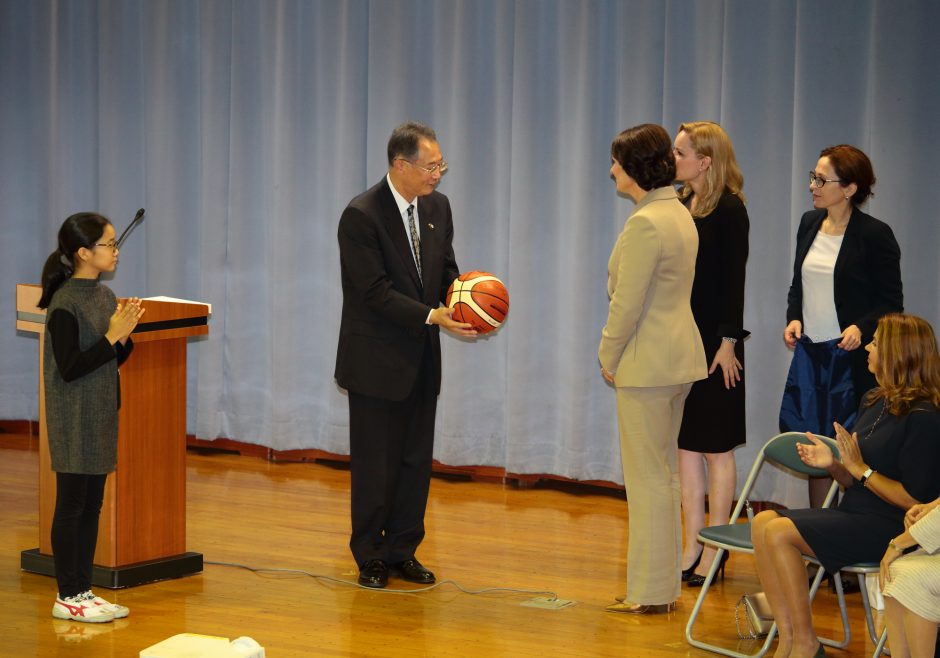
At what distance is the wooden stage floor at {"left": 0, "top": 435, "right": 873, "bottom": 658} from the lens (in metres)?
3.97

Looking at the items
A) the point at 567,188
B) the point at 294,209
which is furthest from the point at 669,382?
the point at 294,209

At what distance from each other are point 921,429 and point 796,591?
640mm

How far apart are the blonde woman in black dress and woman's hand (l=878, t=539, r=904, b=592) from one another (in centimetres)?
126

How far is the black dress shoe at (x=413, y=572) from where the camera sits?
4.66 meters

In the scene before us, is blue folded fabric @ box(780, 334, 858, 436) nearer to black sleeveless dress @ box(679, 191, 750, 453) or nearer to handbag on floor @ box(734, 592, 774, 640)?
Answer: black sleeveless dress @ box(679, 191, 750, 453)

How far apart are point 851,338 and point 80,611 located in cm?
303

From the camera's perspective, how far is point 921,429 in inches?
138

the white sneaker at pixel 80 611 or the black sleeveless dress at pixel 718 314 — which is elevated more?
the black sleeveless dress at pixel 718 314

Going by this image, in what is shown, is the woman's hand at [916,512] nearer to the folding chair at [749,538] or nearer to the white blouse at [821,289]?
the folding chair at [749,538]

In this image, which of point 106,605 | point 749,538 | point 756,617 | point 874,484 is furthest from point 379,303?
point 874,484

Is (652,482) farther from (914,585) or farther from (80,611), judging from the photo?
(80,611)

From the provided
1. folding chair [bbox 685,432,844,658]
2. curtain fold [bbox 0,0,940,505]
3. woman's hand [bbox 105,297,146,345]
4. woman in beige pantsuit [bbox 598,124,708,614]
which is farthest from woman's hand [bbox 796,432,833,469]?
woman's hand [bbox 105,297,146,345]

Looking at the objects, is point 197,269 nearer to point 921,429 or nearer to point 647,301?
point 647,301

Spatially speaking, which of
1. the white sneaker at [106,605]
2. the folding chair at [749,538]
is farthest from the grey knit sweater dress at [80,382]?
the folding chair at [749,538]
